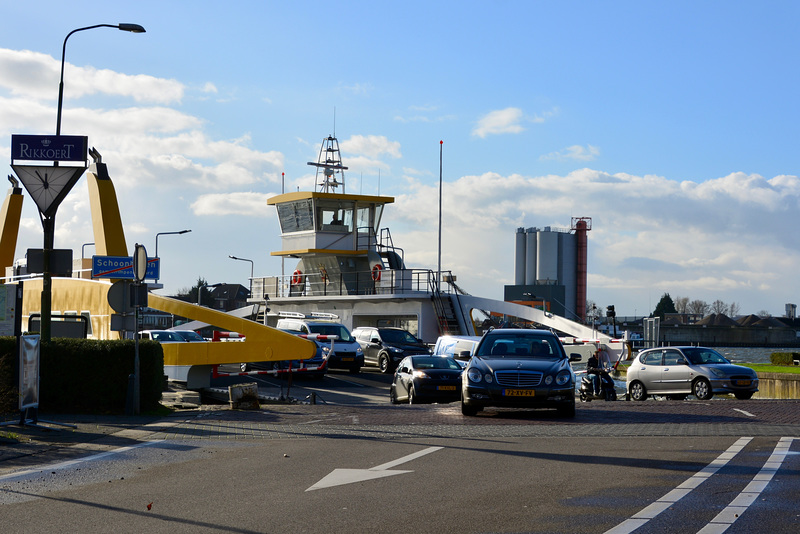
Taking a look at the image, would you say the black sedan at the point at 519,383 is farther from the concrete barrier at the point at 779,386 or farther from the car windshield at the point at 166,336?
the concrete barrier at the point at 779,386

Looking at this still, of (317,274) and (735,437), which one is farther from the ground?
(317,274)

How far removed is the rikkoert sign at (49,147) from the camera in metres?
16.8

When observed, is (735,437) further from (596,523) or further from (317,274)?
(317,274)

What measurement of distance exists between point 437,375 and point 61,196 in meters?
9.91

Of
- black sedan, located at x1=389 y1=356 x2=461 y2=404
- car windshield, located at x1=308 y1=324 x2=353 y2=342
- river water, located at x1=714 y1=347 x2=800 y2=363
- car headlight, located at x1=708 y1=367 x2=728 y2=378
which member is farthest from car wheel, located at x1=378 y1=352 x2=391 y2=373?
river water, located at x1=714 y1=347 x2=800 y2=363

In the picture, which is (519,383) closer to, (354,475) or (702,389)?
(354,475)

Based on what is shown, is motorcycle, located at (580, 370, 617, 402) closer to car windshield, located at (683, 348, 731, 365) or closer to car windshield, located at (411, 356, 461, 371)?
car windshield, located at (683, 348, 731, 365)

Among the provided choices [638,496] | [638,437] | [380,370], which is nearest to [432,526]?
[638,496]

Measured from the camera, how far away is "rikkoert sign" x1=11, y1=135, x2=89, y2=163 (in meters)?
16.8

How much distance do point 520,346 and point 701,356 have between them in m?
9.93

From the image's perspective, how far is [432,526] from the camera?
6742mm

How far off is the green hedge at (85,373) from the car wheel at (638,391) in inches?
583

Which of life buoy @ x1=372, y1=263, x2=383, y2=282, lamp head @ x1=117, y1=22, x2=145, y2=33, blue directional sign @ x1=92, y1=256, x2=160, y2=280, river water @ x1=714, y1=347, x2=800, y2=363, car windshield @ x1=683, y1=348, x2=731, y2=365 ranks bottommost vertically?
river water @ x1=714, y1=347, x2=800, y2=363

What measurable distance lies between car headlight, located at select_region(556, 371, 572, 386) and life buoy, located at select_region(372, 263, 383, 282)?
100 feet
